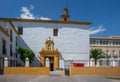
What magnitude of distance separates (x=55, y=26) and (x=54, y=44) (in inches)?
127

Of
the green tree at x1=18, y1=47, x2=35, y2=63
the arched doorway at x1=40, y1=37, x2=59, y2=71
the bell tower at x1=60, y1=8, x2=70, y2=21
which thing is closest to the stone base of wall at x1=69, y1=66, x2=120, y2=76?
the green tree at x1=18, y1=47, x2=35, y2=63

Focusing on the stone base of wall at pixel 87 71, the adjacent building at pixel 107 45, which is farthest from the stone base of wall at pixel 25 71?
the adjacent building at pixel 107 45

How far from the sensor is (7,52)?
106ft

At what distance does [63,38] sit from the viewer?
4350 cm

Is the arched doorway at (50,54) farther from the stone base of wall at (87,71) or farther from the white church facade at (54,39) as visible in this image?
the stone base of wall at (87,71)

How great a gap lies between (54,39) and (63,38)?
1659 mm

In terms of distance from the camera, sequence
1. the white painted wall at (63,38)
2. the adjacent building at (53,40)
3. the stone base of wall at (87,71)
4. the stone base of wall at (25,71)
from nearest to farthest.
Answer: the stone base of wall at (25,71), the stone base of wall at (87,71), the adjacent building at (53,40), the white painted wall at (63,38)

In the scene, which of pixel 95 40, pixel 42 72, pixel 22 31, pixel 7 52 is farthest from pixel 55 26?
pixel 95 40

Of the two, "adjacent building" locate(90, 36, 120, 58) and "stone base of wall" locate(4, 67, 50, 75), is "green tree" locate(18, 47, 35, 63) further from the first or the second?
"adjacent building" locate(90, 36, 120, 58)

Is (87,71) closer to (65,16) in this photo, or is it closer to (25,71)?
(25,71)

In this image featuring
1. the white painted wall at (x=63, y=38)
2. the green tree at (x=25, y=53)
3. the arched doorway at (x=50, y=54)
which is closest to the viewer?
the green tree at (x=25, y=53)

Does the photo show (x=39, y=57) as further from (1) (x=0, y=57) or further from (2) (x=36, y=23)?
(1) (x=0, y=57)

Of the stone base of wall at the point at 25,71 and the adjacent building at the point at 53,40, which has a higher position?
the adjacent building at the point at 53,40

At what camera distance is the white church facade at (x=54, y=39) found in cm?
4231
